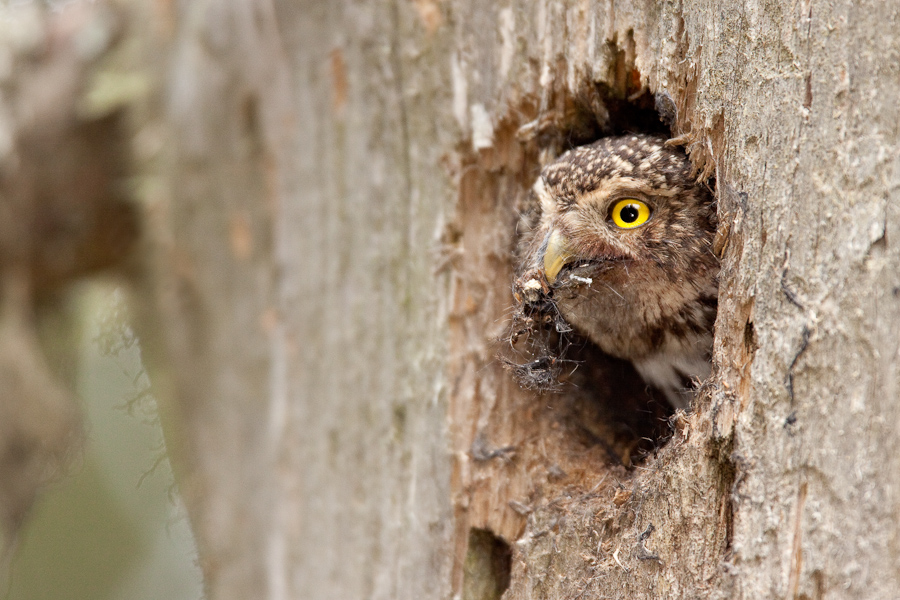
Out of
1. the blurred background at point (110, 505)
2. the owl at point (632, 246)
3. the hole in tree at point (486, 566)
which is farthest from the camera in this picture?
the blurred background at point (110, 505)

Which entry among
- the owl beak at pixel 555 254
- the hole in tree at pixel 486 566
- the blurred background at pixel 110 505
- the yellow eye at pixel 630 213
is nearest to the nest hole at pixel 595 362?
the owl beak at pixel 555 254

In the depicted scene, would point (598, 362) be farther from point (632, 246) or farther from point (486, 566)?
point (486, 566)

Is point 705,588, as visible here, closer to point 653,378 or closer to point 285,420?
point 653,378

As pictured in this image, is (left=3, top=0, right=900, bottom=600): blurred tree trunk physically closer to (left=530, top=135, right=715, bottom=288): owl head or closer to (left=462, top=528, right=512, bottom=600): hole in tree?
(left=462, top=528, right=512, bottom=600): hole in tree

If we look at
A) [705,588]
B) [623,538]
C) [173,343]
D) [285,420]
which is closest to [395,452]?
[285,420]

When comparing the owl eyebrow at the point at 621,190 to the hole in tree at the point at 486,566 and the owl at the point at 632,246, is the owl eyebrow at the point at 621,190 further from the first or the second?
the hole in tree at the point at 486,566

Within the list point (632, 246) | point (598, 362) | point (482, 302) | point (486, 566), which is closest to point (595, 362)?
point (598, 362)
